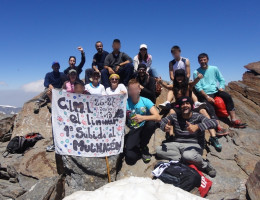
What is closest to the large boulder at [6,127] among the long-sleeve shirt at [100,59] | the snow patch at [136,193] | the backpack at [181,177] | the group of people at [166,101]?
the group of people at [166,101]

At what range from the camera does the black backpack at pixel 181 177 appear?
449cm

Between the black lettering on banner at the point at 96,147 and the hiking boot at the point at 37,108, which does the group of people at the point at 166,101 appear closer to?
the hiking boot at the point at 37,108

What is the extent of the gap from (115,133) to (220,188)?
318 centimetres

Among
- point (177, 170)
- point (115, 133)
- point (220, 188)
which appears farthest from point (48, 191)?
point (220, 188)

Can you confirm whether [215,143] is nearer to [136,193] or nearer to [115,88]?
[115,88]

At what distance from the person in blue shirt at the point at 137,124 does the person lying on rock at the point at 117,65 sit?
9.70 ft

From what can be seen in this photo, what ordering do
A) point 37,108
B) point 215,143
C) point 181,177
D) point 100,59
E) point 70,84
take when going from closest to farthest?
1. point 181,177
2. point 215,143
3. point 70,84
4. point 100,59
5. point 37,108

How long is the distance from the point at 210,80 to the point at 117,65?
13.3ft

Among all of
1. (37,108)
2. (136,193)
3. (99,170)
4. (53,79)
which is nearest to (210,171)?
(99,170)

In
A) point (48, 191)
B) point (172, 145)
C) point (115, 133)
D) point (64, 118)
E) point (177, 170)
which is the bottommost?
point (48, 191)

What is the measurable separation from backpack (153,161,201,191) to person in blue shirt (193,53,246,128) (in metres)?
4.05

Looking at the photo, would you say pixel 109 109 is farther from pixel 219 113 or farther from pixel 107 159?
pixel 219 113

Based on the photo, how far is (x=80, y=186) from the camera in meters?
5.86

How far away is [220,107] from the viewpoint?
841 centimetres
